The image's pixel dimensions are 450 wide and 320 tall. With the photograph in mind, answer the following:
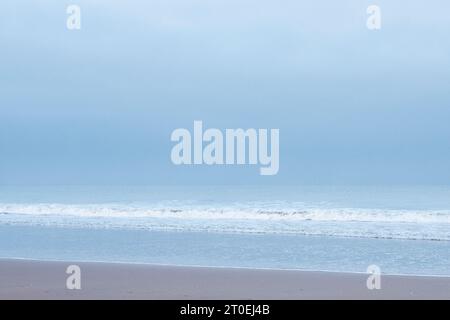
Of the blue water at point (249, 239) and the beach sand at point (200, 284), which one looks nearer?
the beach sand at point (200, 284)

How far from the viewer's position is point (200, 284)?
369 inches

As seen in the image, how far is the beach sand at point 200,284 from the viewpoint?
857 centimetres

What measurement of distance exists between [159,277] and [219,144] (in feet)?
12.3

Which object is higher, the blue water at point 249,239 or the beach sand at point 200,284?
the blue water at point 249,239

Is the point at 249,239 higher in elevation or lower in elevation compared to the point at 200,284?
higher

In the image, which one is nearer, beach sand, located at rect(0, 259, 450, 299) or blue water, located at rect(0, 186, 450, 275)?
beach sand, located at rect(0, 259, 450, 299)

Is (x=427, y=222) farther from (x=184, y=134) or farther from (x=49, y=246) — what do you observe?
(x=49, y=246)

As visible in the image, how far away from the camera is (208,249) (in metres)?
13.9

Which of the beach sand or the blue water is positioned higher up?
the blue water

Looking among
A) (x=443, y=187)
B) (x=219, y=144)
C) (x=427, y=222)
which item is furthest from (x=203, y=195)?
(x=219, y=144)

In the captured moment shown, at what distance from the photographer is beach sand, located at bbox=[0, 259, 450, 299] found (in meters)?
8.57

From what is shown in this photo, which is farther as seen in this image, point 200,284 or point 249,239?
point 249,239
